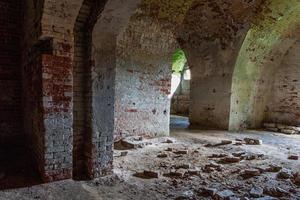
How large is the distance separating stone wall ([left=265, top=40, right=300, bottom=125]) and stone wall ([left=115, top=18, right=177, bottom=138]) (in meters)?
4.59

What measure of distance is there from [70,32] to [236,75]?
600cm

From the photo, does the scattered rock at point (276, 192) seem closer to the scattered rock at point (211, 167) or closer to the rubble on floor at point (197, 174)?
the rubble on floor at point (197, 174)

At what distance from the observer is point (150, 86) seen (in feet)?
20.6

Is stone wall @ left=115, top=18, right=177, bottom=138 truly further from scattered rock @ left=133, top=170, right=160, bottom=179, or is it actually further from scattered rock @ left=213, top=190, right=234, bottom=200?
scattered rock @ left=213, top=190, right=234, bottom=200

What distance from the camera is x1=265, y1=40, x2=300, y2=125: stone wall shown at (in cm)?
852

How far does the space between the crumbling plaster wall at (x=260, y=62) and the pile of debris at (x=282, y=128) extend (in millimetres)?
371

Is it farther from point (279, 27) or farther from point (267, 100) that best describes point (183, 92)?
point (279, 27)

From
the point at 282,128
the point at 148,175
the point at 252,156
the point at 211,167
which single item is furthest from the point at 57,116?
the point at 282,128

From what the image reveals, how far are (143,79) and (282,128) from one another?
5.21 m

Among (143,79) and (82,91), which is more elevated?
(143,79)

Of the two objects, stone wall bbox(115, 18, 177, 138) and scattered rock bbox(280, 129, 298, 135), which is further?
scattered rock bbox(280, 129, 298, 135)

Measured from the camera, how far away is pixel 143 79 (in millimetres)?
6164

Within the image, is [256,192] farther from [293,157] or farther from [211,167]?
[293,157]

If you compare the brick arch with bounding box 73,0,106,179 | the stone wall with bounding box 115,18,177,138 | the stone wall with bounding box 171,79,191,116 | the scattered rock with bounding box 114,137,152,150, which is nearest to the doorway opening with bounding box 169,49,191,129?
the stone wall with bounding box 171,79,191,116
